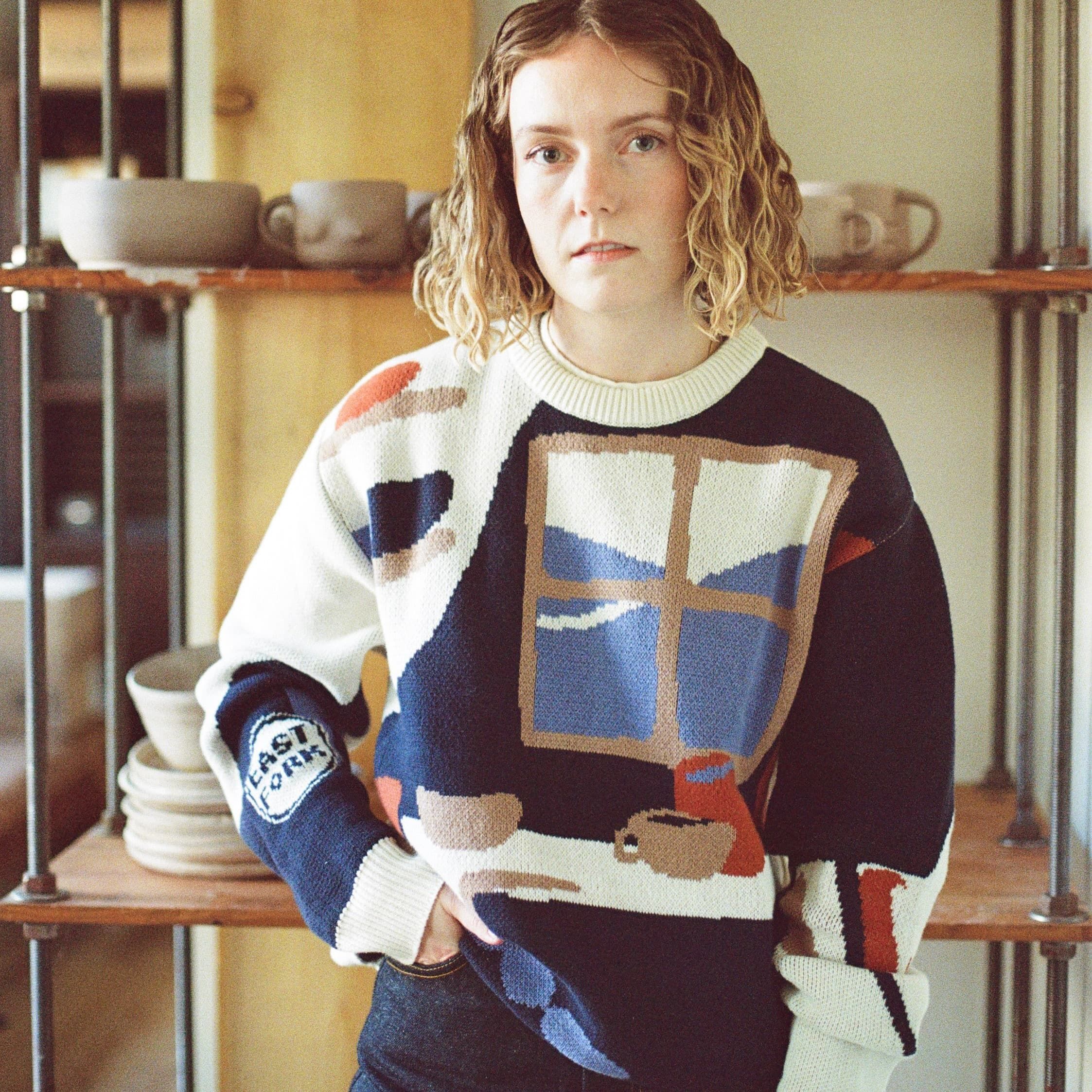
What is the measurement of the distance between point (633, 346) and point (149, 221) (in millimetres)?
529

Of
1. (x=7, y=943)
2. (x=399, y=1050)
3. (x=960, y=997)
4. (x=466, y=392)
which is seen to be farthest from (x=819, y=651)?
(x=7, y=943)

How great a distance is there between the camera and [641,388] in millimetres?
1072

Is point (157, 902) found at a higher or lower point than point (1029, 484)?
lower

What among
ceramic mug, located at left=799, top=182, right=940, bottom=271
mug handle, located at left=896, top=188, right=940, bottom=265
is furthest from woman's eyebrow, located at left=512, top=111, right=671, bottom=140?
mug handle, located at left=896, top=188, right=940, bottom=265

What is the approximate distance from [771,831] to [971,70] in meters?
0.96

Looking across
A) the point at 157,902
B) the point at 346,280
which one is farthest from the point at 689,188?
the point at 157,902

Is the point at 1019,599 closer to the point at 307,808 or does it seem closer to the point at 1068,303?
the point at 1068,303

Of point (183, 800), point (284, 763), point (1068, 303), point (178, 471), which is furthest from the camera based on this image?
point (178, 471)

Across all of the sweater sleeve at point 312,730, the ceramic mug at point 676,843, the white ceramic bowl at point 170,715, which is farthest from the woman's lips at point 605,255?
the white ceramic bowl at point 170,715

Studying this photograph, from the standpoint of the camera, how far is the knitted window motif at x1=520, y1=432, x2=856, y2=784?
1.06m

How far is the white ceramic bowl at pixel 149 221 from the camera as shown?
4.25 ft

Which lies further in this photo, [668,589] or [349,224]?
[349,224]

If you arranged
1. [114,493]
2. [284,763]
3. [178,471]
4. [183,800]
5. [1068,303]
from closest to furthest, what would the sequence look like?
[284,763] → [1068,303] → [183,800] → [114,493] → [178,471]

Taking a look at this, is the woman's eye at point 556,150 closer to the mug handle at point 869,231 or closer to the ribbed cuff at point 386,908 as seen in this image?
the mug handle at point 869,231
